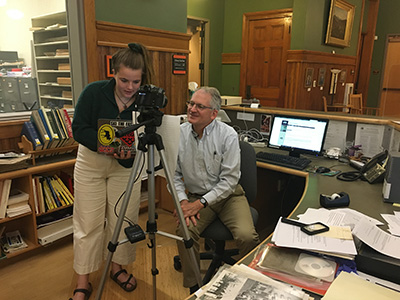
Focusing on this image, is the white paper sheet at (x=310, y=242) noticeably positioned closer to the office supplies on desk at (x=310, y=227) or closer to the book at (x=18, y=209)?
the office supplies on desk at (x=310, y=227)

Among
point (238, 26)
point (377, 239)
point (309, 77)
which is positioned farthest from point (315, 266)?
point (238, 26)

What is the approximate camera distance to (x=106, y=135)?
5.42 ft

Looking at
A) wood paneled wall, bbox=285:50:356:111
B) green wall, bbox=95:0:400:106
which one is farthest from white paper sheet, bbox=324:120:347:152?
green wall, bbox=95:0:400:106

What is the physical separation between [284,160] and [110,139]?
49.1 inches

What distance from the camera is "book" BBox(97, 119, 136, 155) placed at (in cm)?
164

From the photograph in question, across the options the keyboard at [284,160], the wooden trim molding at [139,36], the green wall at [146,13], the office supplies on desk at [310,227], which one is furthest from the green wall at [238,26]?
the office supplies on desk at [310,227]

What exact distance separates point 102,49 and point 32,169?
3.77ft

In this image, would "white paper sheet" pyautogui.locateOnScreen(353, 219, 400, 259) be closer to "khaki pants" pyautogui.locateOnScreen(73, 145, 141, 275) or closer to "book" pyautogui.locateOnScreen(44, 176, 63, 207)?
"khaki pants" pyautogui.locateOnScreen(73, 145, 141, 275)

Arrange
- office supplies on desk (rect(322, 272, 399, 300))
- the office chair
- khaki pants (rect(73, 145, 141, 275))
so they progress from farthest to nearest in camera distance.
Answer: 1. the office chair
2. khaki pants (rect(73, 145, 141, 275))
3. office supplies on desk (rect(322, 272, 399, 300))

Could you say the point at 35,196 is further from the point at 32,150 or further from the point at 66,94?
the point at 66,94

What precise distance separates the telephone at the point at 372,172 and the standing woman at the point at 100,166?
1.30 metres

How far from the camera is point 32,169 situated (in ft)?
7.35

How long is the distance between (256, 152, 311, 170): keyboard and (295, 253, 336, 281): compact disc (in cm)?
114

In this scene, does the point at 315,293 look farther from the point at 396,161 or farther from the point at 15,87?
the point at 15,87
